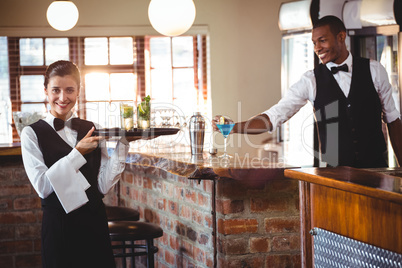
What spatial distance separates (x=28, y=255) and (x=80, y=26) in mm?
3609

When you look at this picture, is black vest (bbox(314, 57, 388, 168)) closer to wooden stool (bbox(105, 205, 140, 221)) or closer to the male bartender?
the male bartender

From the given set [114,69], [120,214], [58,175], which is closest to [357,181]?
[58,175]

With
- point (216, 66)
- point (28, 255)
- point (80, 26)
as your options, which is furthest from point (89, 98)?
point (28, 255)

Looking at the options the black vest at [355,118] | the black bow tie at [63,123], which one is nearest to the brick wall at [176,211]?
the black bow tie at [63,123]

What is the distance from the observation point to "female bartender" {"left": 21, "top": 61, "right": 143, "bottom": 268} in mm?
2076

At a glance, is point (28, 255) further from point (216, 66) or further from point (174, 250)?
point (216, 66)

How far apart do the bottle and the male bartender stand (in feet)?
0.75

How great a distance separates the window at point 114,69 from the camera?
675 centimetres

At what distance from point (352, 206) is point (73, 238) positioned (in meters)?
1.14

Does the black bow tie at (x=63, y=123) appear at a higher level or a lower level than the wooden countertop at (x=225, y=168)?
higher

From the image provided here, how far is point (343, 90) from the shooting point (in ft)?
9.20

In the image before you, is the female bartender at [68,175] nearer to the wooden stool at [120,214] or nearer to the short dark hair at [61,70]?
the short dark hair at [61,70]

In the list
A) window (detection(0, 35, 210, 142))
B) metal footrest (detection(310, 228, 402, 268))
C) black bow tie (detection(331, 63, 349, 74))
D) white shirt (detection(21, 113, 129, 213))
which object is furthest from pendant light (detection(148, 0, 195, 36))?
metal footrest (detection(310, 228, 402, 268))

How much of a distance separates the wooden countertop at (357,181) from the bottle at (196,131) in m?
1.07
